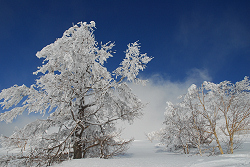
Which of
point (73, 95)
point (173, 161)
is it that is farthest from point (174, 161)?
point (73, 95)

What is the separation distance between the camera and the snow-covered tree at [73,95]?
5000 mm

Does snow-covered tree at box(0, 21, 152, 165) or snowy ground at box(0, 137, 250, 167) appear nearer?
snowy ground at box(0, 137, 250, 167)

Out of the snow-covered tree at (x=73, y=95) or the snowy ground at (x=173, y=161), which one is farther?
the snow-covered tree at (x=73, y=95)

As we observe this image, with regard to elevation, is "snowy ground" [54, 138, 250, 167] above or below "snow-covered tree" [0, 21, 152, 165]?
below

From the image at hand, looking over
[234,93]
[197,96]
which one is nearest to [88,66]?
[197,96]

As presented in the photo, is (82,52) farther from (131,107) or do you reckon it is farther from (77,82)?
(131,107)

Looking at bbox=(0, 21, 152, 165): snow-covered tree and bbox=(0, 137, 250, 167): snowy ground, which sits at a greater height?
bbox=(0, 21, 152, 165): snow-covered tree

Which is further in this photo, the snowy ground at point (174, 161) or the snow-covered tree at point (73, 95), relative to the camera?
the snow-covered tree at point (73, 95)

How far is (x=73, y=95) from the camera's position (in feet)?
16.6

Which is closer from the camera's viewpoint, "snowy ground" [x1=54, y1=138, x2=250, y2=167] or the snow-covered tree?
"snowy ground" [x1=54, y1=138, x2=250, y2=167]

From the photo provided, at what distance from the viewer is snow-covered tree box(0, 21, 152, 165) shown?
5.00 m

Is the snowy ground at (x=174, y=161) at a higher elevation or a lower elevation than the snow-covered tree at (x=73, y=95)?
lower

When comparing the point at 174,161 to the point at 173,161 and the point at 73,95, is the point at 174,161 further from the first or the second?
the point at 73,95

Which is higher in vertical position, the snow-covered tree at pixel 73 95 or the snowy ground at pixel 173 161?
the snow-covered tree at pixel 73 95
